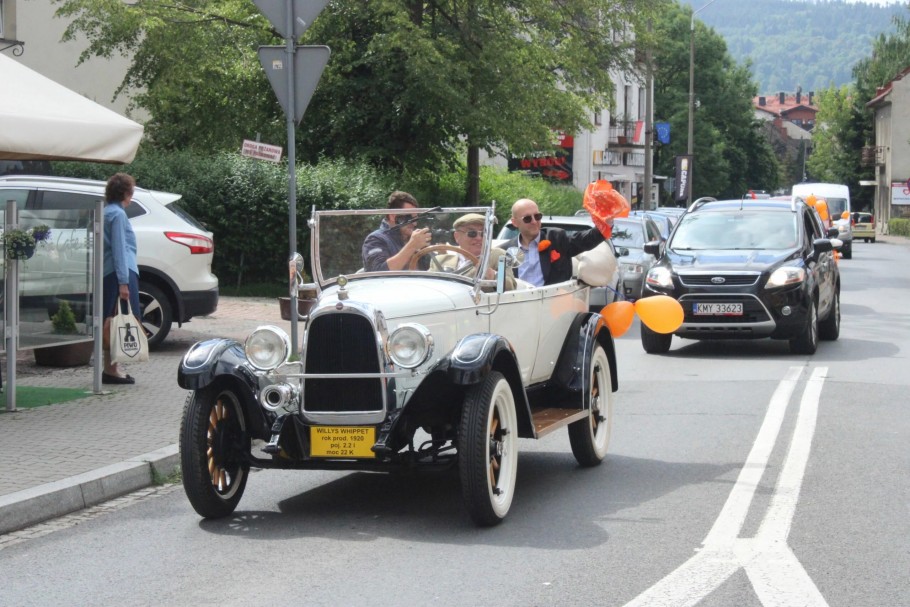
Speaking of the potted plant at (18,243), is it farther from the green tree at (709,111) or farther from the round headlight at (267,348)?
the green tree at (709,111)

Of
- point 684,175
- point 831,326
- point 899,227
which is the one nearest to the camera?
point 831,326

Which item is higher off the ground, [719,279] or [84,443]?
[719,279]

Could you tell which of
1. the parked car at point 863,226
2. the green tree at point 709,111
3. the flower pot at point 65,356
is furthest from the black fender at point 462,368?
the green tree at point 709,111

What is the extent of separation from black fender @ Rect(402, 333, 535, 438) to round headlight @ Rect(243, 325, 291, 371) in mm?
763

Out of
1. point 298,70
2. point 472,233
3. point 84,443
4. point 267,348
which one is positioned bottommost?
point 84,443

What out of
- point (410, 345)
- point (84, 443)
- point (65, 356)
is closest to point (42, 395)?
point (65, 356)

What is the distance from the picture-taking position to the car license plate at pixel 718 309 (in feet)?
49.4

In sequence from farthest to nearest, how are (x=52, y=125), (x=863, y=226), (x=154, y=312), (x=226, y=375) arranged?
(x=863, y=226) < (x=154, y=312) < (x=52, y=125) < (x=226, y=375)

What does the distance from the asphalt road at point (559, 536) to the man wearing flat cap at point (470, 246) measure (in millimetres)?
1296

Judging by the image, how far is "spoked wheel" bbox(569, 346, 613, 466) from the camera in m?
8.20

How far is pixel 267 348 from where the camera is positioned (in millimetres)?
6789

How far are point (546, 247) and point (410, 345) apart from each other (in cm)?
242

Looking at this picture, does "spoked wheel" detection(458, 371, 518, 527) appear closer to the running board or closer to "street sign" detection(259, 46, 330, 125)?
the running board

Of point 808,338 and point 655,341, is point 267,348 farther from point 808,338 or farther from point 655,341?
point 808,338
